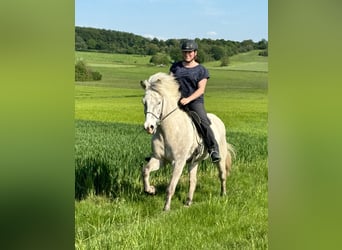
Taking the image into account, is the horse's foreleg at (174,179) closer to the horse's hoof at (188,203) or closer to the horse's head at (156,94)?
the horse's hoof at (188,203)

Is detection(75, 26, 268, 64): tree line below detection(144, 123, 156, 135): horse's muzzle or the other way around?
the other way around

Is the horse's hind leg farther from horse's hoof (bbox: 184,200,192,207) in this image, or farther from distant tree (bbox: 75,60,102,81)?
distant tree (bbox: 75,60,102,81)

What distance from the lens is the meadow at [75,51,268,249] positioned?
2619mm

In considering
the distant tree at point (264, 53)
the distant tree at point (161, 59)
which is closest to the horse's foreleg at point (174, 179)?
the distant tree at point (161, 59)

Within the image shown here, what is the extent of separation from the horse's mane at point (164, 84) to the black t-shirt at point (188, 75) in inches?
1.1

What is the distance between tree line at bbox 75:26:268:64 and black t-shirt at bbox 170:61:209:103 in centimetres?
6

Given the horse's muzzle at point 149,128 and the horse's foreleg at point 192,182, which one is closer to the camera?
the horse's muzzle at point 149,128

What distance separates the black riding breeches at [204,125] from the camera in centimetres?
264

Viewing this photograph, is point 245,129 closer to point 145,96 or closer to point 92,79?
point 145,96

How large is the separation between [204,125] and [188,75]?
28cm

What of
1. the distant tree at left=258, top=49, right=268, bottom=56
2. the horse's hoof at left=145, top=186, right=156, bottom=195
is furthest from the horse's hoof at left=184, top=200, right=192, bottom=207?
the distant tree at left=258, top=49, right=268, bottom=56
